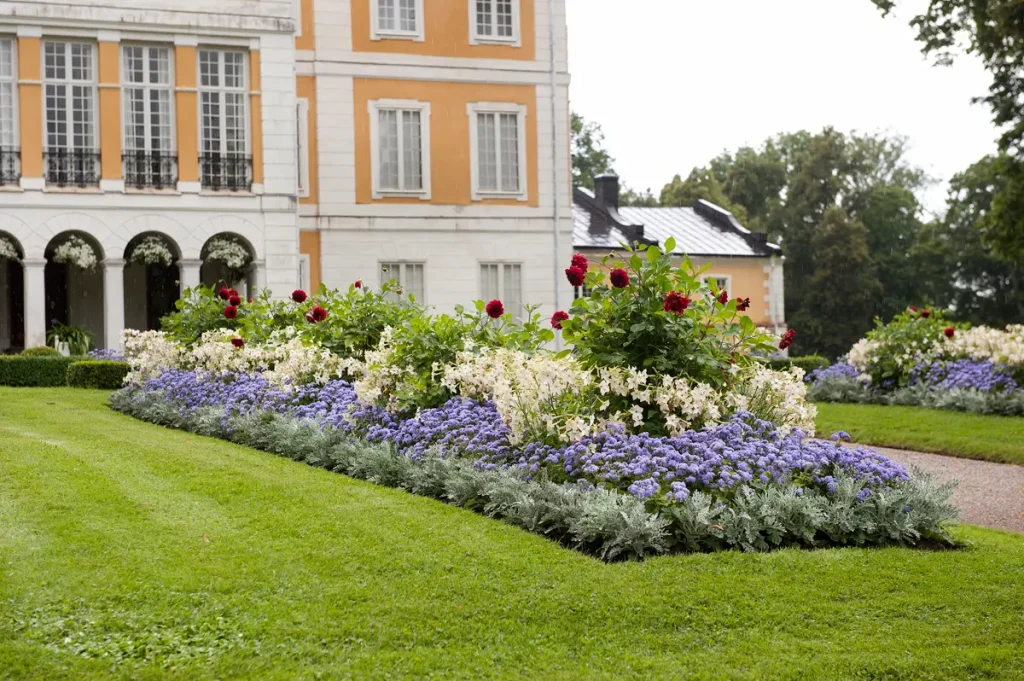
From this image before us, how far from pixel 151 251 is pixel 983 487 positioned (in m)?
17.4

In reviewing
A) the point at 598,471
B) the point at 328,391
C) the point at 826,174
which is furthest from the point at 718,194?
the point at 598,471

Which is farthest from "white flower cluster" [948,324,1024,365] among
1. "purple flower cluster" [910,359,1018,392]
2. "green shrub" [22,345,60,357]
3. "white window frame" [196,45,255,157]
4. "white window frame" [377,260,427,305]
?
"green shrub" [22,345,60,357]

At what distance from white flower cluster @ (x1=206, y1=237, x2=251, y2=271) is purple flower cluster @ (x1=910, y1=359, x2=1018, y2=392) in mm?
12776

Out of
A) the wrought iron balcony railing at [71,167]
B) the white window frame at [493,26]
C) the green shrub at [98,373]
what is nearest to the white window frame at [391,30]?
the white window frame at [493,26]

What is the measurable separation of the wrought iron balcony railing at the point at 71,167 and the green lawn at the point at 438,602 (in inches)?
671

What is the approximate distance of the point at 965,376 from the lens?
1769 cm

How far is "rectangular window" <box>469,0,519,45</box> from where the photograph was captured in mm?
28031

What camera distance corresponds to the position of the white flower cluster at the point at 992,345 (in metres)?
17.3

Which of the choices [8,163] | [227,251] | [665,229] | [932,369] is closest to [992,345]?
[932,369]

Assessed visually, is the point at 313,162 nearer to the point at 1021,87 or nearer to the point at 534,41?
the point at 534,41

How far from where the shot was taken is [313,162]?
88.4 feet

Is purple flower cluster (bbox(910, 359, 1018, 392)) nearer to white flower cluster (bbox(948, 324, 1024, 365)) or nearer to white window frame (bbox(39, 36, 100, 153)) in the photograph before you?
white flower cluster (bbox(948, 324, 1024, 365))

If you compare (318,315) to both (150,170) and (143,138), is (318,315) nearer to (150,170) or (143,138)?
(150,170)

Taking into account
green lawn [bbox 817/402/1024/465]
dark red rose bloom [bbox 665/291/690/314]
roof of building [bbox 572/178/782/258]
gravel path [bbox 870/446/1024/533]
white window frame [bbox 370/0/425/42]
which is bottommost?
gravel path [bbox 870/446/1024/533]
